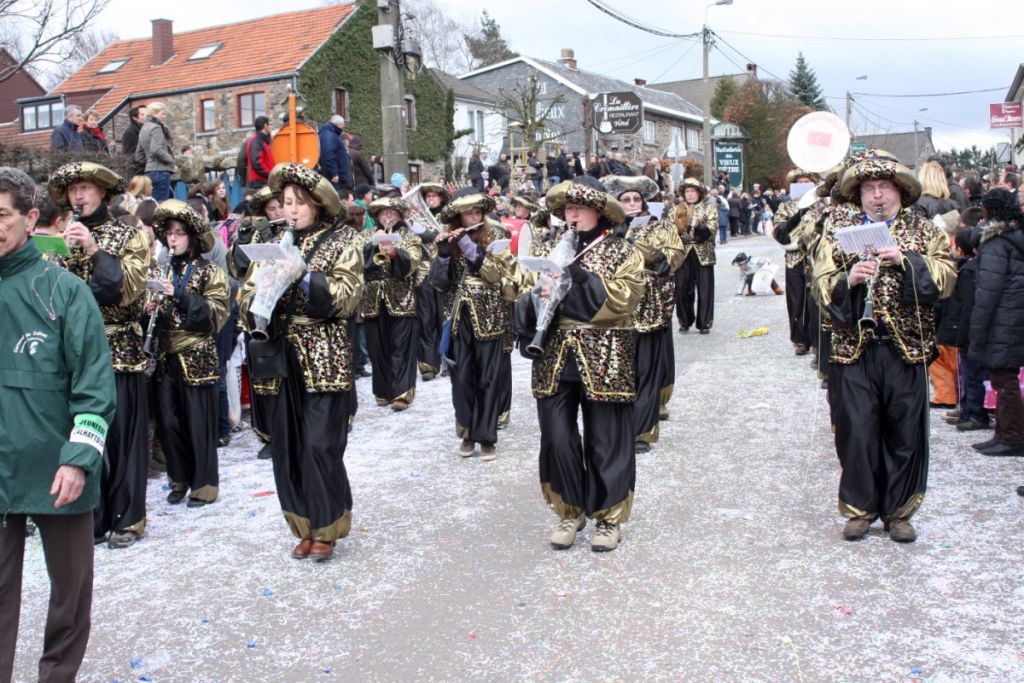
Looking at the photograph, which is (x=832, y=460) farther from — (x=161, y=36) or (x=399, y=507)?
(x=161, y=36)

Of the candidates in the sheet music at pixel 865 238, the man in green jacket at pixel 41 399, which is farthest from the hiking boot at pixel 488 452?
the man in green jacket at pixel 41 399

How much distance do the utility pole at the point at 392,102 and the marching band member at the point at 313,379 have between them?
6.84 m

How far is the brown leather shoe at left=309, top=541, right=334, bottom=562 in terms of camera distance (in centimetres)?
541

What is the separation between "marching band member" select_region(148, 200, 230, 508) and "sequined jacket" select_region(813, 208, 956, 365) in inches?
152

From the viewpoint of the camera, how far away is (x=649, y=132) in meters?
54.5

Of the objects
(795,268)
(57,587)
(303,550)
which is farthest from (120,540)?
(795,268)

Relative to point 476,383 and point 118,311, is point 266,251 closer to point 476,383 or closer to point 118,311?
point 118,311

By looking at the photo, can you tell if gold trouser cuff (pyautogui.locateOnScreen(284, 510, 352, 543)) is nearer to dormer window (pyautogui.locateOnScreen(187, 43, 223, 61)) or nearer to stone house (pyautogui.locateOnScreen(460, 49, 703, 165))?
dormer window (pyautogui.locateOnScreen(187, 43, 223, 61))

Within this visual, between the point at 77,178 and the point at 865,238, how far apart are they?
14.3 feet

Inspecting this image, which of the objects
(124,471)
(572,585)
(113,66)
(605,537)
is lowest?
(572,585)

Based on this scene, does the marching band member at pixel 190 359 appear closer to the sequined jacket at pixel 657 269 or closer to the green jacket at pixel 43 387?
the green jacket at pixel 43 387

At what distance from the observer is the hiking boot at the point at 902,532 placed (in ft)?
17.5

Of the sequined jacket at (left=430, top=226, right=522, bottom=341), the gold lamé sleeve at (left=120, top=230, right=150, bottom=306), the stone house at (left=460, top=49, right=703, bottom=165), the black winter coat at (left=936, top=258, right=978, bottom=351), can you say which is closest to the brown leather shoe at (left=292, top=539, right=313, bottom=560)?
the gold lamé sleeve at (left=120, top=230, right=150, bottom=306)

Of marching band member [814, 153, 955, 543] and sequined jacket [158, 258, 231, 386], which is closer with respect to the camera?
marching band member [814, 153, 955, 543]
